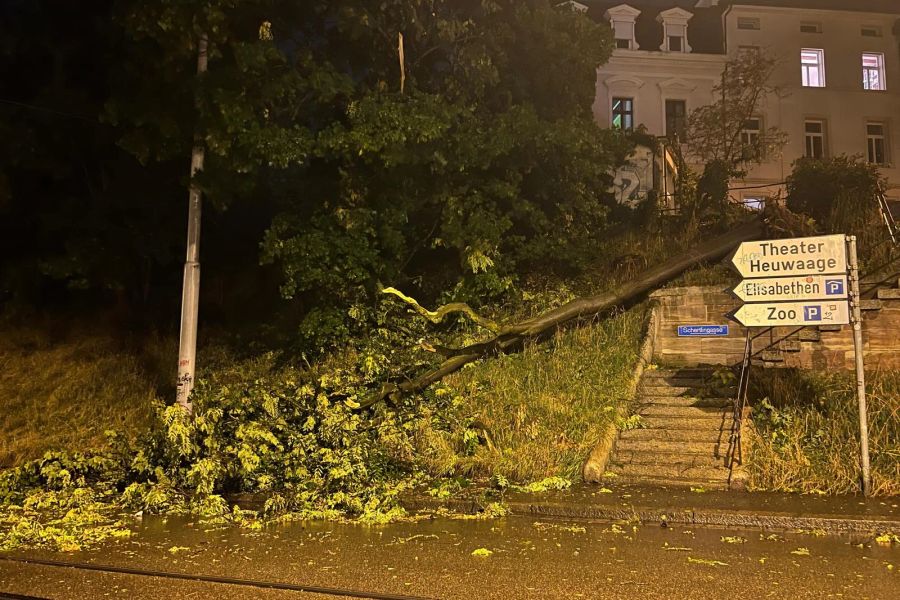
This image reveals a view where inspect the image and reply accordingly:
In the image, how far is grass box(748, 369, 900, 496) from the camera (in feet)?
28.1

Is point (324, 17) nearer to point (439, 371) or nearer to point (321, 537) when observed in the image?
point (439, 371)

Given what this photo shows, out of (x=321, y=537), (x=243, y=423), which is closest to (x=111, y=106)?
(x=243, y=423)

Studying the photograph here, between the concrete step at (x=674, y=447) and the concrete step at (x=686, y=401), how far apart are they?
109 centimetres

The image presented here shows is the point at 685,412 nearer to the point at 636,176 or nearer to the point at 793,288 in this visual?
the point at 793,288

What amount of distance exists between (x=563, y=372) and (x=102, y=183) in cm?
1154

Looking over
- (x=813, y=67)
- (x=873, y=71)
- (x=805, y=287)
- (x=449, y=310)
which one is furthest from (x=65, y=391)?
(x=873, y=71)

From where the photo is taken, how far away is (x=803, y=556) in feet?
20.6

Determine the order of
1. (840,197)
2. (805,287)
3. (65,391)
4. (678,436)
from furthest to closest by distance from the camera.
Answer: (840,197) → (65,391) → (678,436) → (805,287)

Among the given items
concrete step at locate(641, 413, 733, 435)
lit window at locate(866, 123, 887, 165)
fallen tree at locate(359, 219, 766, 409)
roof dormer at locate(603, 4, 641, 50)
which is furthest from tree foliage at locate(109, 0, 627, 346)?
Answer: lit window at locate(866, 123, 887, 165)

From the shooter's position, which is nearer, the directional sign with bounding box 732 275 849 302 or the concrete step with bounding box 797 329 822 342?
the directional sign with bounding box 732 275 849 302

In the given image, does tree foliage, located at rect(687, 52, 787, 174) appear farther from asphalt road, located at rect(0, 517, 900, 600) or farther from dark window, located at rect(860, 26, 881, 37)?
asphalt road, located at rect(0, 517, 900, 600)

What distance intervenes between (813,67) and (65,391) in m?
30.2

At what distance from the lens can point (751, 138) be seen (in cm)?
2703

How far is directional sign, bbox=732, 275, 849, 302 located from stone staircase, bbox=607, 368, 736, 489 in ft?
6.78
